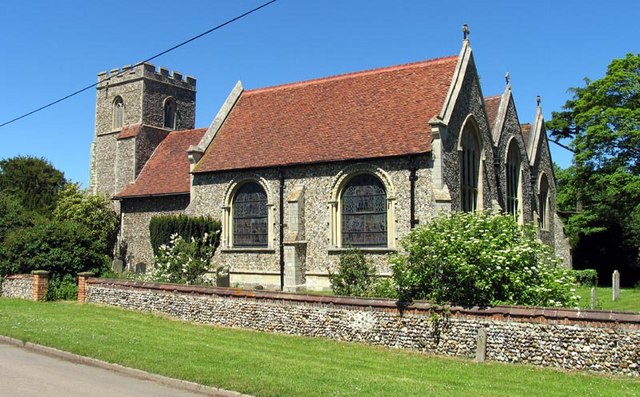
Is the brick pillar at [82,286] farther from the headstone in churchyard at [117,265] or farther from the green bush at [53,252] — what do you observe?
the headstone in churchyard at [117,265]

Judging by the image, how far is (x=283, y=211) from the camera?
26.8 meters

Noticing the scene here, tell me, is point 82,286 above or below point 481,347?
above

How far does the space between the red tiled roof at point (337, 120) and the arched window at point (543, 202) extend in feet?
37.8

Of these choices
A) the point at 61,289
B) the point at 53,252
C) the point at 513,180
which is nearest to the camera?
the point at 61,289

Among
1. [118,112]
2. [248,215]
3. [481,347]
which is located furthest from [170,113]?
[481,347]

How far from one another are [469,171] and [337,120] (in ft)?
20.8

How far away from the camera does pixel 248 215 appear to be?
28.2 metres

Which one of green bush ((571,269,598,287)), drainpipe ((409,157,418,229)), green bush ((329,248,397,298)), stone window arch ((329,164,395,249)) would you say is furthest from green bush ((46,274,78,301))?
green bush ((571,269,598,287))

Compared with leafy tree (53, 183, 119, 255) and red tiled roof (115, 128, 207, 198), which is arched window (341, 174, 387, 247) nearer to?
red tiled roof (115, 128, 207, 198)

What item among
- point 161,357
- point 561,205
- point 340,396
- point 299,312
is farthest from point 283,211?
point 561,205

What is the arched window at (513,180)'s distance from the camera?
30.1 m

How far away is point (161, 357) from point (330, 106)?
19.3 metres

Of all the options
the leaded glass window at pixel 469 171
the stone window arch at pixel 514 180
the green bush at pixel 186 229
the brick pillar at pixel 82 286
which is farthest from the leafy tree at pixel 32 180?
the stone window arch at pixel 514 180

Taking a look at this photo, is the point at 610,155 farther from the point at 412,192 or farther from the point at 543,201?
the point at 412,192
